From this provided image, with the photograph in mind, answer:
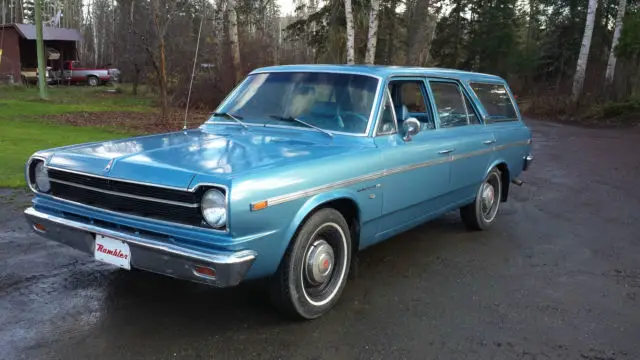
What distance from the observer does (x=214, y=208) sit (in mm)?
3152

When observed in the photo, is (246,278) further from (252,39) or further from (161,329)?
(252,39)

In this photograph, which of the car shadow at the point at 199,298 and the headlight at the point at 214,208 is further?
the car shadow at the point at 199,298

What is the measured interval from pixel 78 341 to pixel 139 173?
1.09 m

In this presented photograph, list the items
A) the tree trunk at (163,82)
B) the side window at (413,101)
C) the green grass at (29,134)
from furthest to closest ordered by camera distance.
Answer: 1. the tree trunk at (163,82)
2. the green grass at (29,134)
3. the side window at (413,101)

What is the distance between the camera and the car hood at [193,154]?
3275 millimetres

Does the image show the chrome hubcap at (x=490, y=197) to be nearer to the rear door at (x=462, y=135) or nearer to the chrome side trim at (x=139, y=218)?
the rear door at (x=462, y=135)

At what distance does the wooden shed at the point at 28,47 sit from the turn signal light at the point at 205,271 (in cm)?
3046

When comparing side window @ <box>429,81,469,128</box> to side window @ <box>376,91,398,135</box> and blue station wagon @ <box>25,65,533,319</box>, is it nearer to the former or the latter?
blue station wagon @ <box>25,65,533,319</box>

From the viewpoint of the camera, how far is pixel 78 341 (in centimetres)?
337

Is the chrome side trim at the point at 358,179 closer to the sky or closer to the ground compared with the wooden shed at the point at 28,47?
closer to the ground

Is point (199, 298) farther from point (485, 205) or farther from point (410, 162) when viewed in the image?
point (485, 205)

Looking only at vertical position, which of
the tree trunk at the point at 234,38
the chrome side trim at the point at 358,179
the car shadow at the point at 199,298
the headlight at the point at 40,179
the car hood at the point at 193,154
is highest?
the tree trunk at the point at 234,38

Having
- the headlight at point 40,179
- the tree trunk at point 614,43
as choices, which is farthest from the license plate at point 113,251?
the tree trunk at point 614,43

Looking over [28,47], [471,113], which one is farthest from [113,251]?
[28,47]
